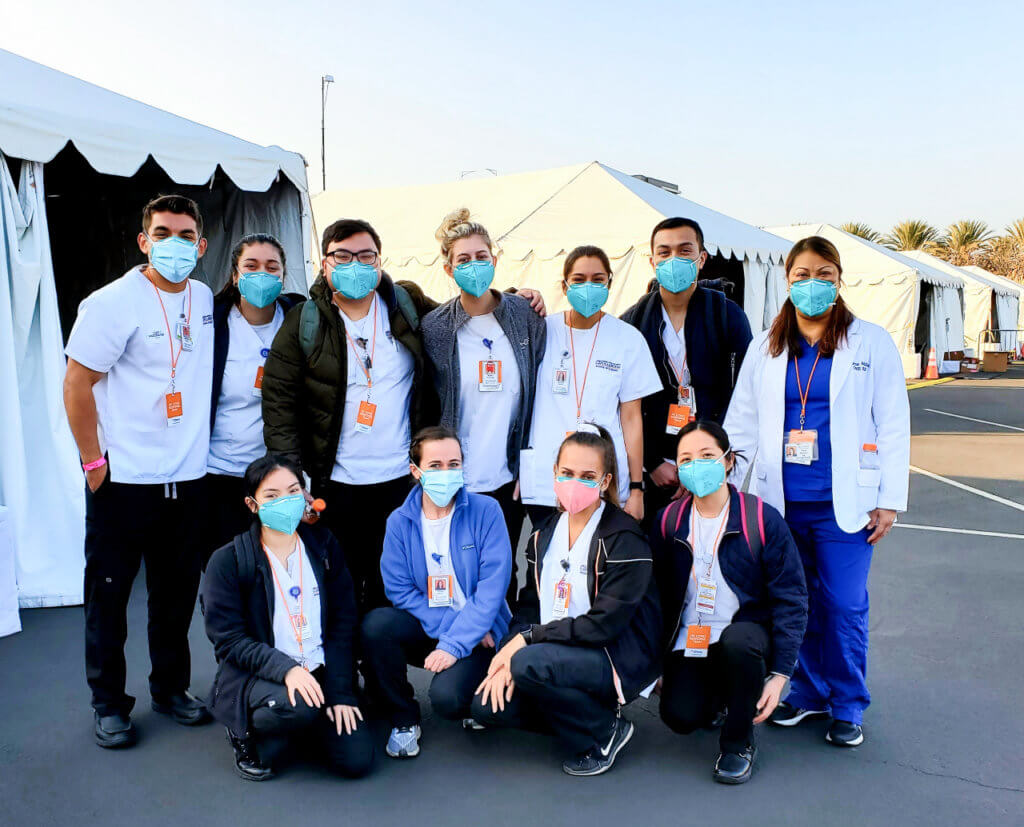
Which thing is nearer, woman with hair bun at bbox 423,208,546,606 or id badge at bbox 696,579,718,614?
id badge at bbox 696,579,718,614

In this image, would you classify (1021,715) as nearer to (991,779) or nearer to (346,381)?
(991,779)

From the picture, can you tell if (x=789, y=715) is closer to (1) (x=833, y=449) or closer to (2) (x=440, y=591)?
(1) (x=833, y=449)

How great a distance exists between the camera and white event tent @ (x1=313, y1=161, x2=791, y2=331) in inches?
456

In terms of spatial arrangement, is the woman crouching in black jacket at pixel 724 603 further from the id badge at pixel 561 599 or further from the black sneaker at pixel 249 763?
the black sneaker at pixel 249 763

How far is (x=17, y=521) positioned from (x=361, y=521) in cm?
233

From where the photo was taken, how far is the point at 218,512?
3291 millimetres

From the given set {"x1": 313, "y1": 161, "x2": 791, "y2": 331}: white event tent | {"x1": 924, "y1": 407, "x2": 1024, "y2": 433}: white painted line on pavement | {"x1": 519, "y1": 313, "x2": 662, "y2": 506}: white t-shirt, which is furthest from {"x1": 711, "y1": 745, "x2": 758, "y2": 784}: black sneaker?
{"x1": 924, "y1": 407, "x2": 1024, "y2": 433}: white painted line on pavement

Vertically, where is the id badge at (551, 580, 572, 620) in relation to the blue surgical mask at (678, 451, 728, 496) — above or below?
below

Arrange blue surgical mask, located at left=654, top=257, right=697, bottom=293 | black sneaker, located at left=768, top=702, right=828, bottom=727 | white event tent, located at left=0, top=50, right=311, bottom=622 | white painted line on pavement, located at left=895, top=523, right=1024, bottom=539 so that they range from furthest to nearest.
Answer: white painted line on pavement, located at left=895, top=523, right=1024, bottom=539
white event tent, located at left=0, top=50, right=311, bottom=622
blue surgical mask, located at left=654, top=257, right=697, bottom=293
black sneaker, located at left=768, top=702, right=828, bottom=727

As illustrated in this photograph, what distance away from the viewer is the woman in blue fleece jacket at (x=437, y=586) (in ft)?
9.78

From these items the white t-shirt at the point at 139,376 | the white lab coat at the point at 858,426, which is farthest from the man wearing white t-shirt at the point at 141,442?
the white lab coat at the point at 858,426

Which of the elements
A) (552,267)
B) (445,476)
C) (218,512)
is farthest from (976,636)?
(552,267)

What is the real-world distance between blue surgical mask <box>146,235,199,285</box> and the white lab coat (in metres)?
2.19

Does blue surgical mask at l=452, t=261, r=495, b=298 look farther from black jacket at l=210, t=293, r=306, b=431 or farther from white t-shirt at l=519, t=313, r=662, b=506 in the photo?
black jacket at l=210, t=293, r=306, b=431
